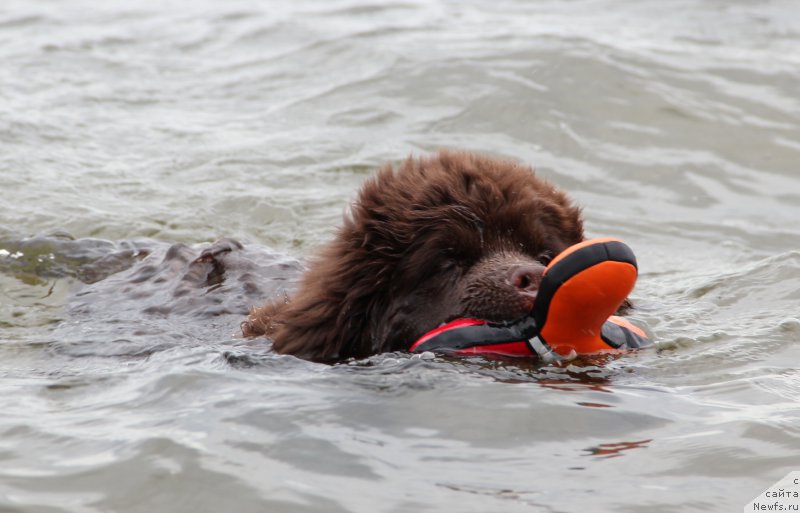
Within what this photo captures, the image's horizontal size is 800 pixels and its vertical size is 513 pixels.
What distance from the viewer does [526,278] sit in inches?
187

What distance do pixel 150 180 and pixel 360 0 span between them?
26.5 feet

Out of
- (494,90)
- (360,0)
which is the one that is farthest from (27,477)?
(360,0)

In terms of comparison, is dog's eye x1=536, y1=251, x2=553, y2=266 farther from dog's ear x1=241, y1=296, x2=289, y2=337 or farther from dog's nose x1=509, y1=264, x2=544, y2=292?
dog's ear x1=241, y1=296, x2=289, y2=337

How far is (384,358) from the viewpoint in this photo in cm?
484

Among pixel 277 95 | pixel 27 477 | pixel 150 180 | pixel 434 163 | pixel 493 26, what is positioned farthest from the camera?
pixel 493 26

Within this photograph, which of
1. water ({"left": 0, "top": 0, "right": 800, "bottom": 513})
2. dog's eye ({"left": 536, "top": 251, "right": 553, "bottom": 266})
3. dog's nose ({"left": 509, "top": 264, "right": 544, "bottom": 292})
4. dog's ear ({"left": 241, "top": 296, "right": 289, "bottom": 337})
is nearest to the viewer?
water ({"left": 0, "top": 0, "right": 800, "bottom": 513})

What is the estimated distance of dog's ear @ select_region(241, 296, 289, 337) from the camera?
5.35 meters

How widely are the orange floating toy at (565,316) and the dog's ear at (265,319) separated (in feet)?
2.57

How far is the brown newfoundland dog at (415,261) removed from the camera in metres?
4.91

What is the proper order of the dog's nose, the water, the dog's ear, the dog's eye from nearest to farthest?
the water → the dog's nose → the dog's eye → the dog's ear

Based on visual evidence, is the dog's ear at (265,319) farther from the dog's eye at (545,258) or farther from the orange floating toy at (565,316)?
the dog's eye at (545,258)

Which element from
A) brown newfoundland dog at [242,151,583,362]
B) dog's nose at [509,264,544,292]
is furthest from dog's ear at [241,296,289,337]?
dog's nose at [509,264,544,292]

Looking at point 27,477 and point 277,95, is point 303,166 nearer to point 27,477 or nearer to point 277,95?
point 277,95

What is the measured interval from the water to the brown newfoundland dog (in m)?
0.20
